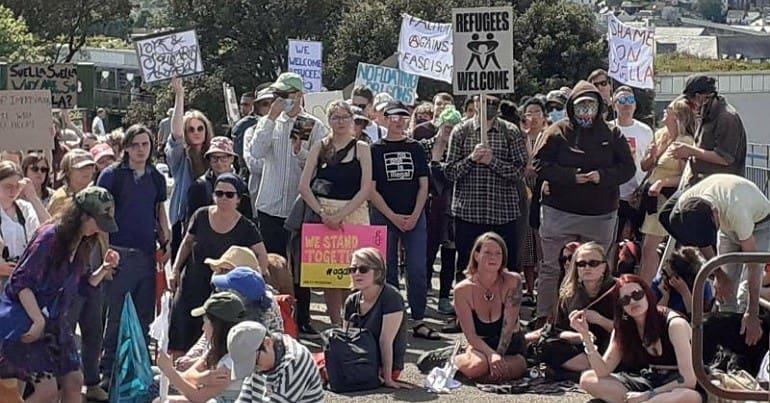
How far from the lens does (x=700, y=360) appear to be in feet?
18.1

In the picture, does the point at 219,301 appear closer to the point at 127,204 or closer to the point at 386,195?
the point at 127,204

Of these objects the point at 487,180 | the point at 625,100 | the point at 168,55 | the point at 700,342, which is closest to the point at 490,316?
the point at 487,180

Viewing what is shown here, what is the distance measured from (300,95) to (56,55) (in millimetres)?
55665

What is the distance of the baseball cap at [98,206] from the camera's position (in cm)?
706

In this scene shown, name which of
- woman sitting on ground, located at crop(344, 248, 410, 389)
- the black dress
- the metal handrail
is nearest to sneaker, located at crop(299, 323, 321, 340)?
woman sitting on ground, located at crop(344, 248, 410, 389)

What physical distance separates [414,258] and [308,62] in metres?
8.27

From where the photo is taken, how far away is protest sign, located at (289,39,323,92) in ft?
59.0

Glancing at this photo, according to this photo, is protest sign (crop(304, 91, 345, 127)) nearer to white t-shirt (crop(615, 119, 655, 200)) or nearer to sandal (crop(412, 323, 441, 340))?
white t-shirt (crop(615, 119, 655, 200))

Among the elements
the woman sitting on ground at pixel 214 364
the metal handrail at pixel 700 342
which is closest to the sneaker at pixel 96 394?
the woman sitting on ground at pixel 214 364

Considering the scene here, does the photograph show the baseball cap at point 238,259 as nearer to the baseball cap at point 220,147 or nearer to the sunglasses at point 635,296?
the baseball cap at point 220,147

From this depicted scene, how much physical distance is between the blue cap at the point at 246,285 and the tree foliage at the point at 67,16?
Result: 5892 centimetres

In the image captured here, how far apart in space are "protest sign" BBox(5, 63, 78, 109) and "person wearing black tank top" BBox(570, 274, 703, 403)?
662 cm

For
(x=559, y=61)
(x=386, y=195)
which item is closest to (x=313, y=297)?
(x=386, y=195)

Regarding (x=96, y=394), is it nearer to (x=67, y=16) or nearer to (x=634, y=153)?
(x=634, y=153)
